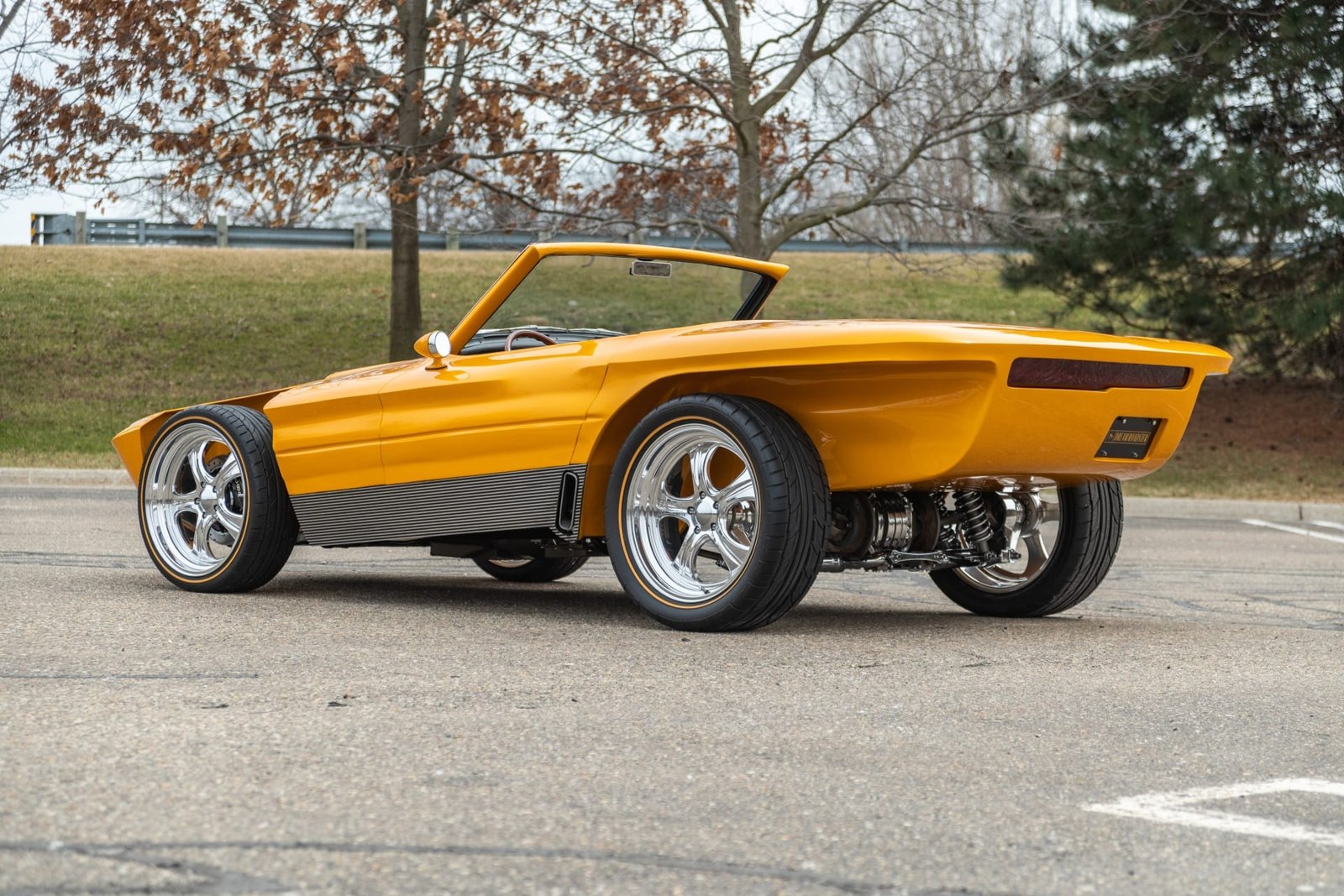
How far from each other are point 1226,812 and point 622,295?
415 centimetres

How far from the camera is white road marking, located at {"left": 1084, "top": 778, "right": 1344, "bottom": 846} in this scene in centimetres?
313

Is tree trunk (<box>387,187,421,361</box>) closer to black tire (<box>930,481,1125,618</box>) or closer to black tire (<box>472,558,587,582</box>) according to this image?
black tire (<box>472,558,587,582</box>)

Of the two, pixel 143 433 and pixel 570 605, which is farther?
pixel 143 433

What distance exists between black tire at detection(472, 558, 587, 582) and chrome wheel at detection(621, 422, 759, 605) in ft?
5.85

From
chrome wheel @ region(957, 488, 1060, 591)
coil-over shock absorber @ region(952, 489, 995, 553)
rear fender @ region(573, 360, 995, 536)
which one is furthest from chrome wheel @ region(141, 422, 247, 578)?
chrome wheel @ region(957, 488, 1060, 591)

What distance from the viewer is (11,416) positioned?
1880 centimetres

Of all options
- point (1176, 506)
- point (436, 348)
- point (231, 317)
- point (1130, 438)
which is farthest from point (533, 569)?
point (231, 317)

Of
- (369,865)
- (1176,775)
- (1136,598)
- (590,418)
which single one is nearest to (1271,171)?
(1136,598)

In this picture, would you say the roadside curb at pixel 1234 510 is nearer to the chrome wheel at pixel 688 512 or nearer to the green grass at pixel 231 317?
the green grass at pixel 231 317

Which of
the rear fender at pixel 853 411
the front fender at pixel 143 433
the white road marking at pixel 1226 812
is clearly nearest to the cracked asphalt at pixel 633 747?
the white road marking at pixel 1226 812

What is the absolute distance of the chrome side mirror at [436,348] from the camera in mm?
6328

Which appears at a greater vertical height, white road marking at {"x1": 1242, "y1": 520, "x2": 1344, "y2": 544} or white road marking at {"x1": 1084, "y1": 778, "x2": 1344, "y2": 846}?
white road marking at {"x1": 1084, "y1": 778, "x2": 1344, "y2": 846}

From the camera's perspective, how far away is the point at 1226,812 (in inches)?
129

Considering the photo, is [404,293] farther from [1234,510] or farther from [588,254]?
[588,254]
